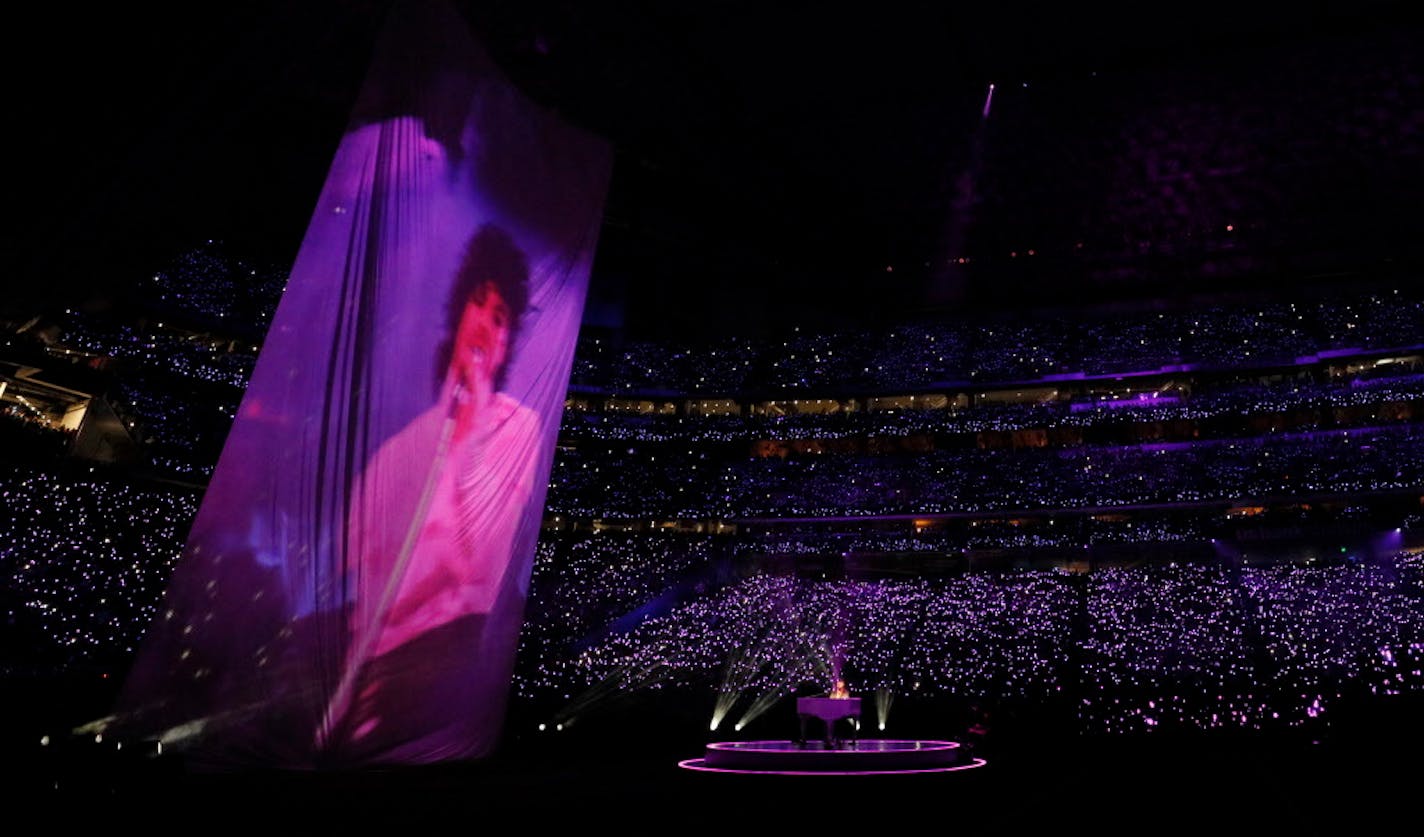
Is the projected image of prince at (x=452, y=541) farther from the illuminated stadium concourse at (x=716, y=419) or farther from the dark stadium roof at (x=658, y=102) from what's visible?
the dark stadium roof at (x=658, y=102)

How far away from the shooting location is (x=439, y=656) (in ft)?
23.4

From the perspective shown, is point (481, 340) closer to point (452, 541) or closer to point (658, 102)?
point (452, 541)

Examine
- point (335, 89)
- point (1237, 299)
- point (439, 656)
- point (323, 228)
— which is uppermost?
point (1237, 299)

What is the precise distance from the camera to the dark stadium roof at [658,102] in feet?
16.0

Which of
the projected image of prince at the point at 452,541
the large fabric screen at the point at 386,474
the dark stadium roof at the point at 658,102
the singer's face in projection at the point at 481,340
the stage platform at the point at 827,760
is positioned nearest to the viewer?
the dark stadium roof at the point at 658,102

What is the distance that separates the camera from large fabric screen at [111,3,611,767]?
6207mm

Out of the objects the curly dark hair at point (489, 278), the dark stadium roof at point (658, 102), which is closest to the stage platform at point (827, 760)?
the curly dark hair at point (489, 278)

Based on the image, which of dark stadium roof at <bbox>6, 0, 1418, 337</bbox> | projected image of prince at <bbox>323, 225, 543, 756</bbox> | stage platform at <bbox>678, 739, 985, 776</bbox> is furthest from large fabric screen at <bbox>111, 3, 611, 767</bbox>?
stage platform at <bbox>678, 739, 985, 776</bbox>

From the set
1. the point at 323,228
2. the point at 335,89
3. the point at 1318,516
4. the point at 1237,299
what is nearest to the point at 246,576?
the point at 323,228

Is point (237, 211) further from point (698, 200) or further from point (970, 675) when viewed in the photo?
point (970, 675)

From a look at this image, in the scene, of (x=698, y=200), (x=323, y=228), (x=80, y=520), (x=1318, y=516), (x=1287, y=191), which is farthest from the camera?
(x=1318, y=516)

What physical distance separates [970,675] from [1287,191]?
28.0ft

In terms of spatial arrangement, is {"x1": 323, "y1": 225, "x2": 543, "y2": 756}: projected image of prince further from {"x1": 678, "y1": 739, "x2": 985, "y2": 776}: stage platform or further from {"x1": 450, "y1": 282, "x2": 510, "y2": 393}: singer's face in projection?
{"x1": 678, "y1": 739, "x2": 985, "y2": 776}: stage platform

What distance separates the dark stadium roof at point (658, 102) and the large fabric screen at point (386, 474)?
996 millimetres
